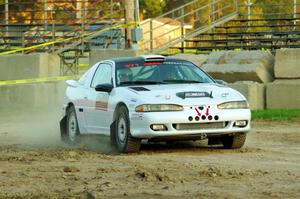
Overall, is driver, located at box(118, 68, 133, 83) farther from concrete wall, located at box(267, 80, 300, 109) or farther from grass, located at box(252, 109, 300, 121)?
concrete wall, located at box(267, 80, 300, 109)

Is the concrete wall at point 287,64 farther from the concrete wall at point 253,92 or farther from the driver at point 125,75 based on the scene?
the driver at point 125,75

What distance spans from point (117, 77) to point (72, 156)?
71.7 inches

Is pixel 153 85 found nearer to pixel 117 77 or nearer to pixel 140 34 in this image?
pixel 117 77

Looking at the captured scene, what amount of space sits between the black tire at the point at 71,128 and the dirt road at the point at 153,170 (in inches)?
7.8

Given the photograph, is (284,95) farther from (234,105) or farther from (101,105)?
(234,105)

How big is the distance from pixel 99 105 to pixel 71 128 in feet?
4.55

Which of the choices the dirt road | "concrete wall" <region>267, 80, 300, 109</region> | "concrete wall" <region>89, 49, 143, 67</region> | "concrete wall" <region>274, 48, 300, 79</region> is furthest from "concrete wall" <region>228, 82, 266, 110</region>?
"concrete wall" <region>89, 49, 143, 67</region>

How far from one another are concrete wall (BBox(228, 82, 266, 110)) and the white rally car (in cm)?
677

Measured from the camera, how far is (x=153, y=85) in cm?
1365

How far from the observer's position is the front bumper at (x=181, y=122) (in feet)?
41.6

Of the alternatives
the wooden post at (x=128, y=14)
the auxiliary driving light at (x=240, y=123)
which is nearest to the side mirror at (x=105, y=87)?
the auxiliary driving light at (x=240, y=123)

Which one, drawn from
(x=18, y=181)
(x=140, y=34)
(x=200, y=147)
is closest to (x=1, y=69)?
(x=140, y=34)

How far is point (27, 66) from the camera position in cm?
2809

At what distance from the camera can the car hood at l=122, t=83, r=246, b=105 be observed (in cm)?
1281
